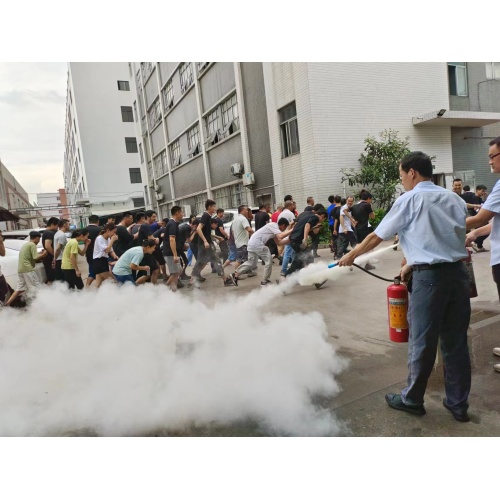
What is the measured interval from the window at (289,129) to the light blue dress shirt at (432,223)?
489 cm

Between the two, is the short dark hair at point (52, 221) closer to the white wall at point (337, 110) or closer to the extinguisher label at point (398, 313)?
the extinguisher label at point (398, 313)

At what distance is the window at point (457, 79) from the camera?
10.9m

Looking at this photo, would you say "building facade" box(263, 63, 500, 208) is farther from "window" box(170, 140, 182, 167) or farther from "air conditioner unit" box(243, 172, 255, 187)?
"window" box(170, 140, 182, 167)

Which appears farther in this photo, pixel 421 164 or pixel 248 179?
pixel 248 179

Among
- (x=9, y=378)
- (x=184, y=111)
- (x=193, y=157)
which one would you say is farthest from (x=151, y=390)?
(x=184, y=111)

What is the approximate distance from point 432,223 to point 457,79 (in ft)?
38.4

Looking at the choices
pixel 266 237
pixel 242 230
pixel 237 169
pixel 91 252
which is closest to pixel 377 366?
pixel 266 237

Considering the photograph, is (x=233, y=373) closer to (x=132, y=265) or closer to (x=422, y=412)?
(x=422, y=412)

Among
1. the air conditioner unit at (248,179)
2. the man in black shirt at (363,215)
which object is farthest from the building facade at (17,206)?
the man in black shirt at (363,215)

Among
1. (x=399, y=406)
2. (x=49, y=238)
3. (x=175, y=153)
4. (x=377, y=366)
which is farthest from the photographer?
(x=175, y=153)

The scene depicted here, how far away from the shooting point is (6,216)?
4.20 metres

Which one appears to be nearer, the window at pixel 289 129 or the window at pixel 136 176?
the window at pixel 289 129

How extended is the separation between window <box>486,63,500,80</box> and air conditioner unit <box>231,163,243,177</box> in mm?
10341

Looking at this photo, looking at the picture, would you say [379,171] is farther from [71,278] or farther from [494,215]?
[71,278]
